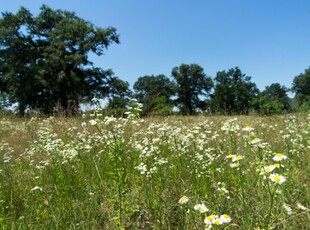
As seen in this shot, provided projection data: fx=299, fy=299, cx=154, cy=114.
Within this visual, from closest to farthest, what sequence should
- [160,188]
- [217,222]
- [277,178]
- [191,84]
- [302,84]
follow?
1. [277,178]
2. [217,222]
3. [160,188]
4. [191,84]
5. [302,84]

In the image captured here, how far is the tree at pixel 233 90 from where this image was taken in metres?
72.9

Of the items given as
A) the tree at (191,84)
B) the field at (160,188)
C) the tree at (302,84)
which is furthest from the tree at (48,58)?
the tree at (302,84)

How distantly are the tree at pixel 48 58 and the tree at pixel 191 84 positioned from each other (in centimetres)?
3886

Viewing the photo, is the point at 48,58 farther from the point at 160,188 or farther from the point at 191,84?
the point at 191,84

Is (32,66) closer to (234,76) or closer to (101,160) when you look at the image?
(101,160)

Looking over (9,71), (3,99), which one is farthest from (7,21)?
(3,99)

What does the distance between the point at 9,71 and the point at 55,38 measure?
6.06 m

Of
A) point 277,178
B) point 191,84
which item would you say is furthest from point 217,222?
point 191,84

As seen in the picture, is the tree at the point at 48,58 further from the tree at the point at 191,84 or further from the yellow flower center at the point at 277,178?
the tree at the point at 191,84

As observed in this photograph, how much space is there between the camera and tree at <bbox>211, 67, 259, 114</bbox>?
72.9 m

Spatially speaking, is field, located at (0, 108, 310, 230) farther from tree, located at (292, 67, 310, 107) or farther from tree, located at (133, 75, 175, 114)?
tree, located at (292, 67, 310, 107)

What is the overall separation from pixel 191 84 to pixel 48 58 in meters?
45.4

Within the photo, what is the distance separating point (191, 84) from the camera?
239 feet

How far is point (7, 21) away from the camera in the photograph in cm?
3278
